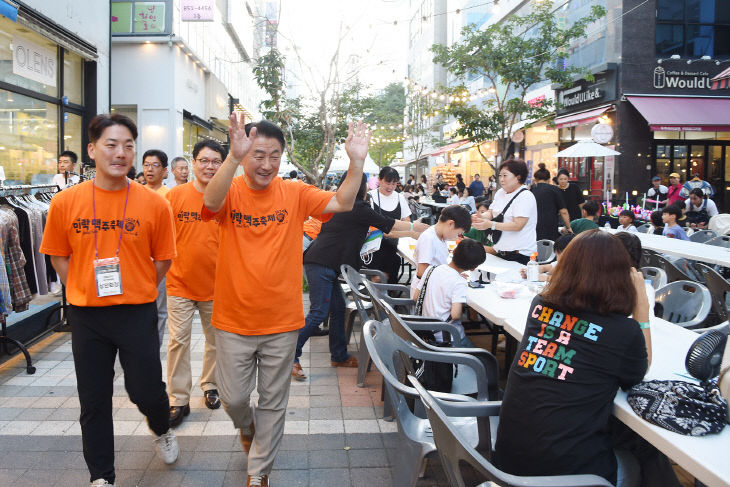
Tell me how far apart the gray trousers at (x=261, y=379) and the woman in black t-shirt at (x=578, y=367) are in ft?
4.03

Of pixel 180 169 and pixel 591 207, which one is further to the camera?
pixel 591 207

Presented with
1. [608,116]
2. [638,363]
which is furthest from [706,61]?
[638,363]

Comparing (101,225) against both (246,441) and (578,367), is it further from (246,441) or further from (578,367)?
(578,367)

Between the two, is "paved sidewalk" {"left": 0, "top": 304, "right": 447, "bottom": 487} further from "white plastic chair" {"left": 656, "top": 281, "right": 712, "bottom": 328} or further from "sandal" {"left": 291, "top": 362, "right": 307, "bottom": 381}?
"white plastic chair" {"left": 656, "top": 281, "right": 712, "bottom": 328}

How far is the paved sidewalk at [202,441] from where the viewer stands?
3.28 meters

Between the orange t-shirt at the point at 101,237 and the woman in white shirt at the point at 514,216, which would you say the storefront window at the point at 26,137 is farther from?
the woman in white shirt at the point at 514,216

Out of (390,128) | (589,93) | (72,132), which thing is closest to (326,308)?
(72,132)

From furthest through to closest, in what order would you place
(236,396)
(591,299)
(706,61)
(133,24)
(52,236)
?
(706,61) < (133,24) < (236,396) < (52,236) < (591,299)

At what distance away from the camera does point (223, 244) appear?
Answer: 3.02 m

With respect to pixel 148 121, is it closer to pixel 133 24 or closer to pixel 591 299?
pixel 133 24

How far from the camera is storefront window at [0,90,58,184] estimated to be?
8.30 m

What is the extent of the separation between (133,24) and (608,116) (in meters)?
13.8

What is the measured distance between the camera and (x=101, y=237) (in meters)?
2.92

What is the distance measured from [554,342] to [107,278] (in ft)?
6.69
